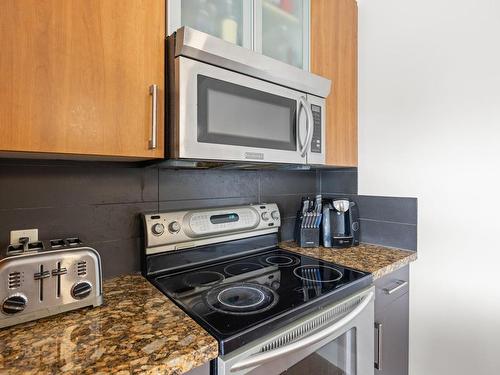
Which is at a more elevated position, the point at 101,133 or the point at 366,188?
the point at 101,133

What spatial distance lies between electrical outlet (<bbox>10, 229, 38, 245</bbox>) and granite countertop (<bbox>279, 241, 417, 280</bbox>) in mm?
1116

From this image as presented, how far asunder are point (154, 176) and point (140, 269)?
1.27 feet

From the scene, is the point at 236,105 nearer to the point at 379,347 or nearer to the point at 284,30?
the point at 284,30

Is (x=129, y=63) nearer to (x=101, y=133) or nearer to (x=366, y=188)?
(x=101, y=133)

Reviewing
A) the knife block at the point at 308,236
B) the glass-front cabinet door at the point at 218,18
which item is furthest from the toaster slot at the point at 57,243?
the knife block at the point at 308,236

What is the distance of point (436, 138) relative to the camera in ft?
4.38

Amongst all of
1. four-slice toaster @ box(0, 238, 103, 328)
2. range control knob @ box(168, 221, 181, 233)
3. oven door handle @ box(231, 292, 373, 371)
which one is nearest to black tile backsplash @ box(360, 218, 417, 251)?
oven door handle @ box(231, 292, 373, 371)

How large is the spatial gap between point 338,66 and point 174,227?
1174mm

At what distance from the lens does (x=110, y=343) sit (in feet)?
2.06

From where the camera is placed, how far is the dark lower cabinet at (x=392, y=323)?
1.20 metres

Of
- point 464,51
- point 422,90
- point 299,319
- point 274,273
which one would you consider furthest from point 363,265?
point 464,51

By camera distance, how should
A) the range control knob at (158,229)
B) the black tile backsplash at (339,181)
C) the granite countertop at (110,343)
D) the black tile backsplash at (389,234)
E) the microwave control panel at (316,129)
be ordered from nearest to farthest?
the granite countertop at (110,343) < the range control knob at (158,229) < the microwave control panel at (316,129) < the black tile backsplash at (389,234) < the black tile backsplash at (339,181)

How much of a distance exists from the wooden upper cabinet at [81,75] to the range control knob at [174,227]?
373 mm

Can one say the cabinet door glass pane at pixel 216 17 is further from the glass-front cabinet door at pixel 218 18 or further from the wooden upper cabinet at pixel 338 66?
the wooden upper cabinet at pixel 338 66
